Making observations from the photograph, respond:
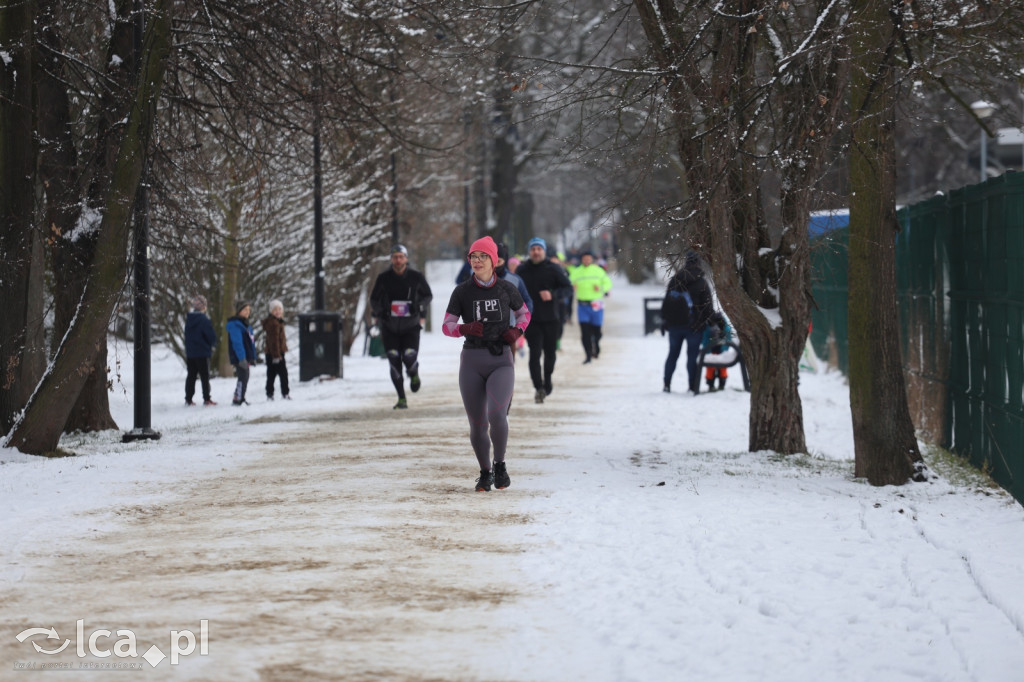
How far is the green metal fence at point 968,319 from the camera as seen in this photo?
28.4ft

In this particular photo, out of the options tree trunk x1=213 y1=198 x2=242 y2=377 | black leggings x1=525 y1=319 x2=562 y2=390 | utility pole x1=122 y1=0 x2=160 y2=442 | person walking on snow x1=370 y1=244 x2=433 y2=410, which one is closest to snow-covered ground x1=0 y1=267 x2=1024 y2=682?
utility pole x1=122 y1=0 x2=160 y2=442

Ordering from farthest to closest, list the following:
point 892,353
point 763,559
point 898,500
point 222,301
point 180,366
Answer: point 180,366 < point 222,301 < point 892,353 < point 898,500 < point 763,559

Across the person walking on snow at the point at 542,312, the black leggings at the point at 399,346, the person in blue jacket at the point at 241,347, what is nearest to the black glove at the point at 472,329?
the black leggings at the point at 399,346

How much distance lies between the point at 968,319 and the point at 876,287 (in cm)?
128

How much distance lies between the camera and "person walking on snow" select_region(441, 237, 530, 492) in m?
8.95

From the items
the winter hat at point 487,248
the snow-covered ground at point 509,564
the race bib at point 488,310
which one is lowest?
the snow-covered ground at point 509,564

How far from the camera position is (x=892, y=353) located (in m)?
9.33

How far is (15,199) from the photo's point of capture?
36.3ft

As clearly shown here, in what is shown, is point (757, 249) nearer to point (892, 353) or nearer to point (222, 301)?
point (892, 353)

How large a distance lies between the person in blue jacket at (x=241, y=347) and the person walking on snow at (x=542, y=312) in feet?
12.1

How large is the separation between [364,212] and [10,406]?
1670 centimetres

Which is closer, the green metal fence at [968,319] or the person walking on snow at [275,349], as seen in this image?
the green metal fence at [968,319]

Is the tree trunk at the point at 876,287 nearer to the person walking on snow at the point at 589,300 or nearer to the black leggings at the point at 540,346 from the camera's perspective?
the black leggings at the point at 540,346

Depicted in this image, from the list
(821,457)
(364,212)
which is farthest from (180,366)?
(821,457)
